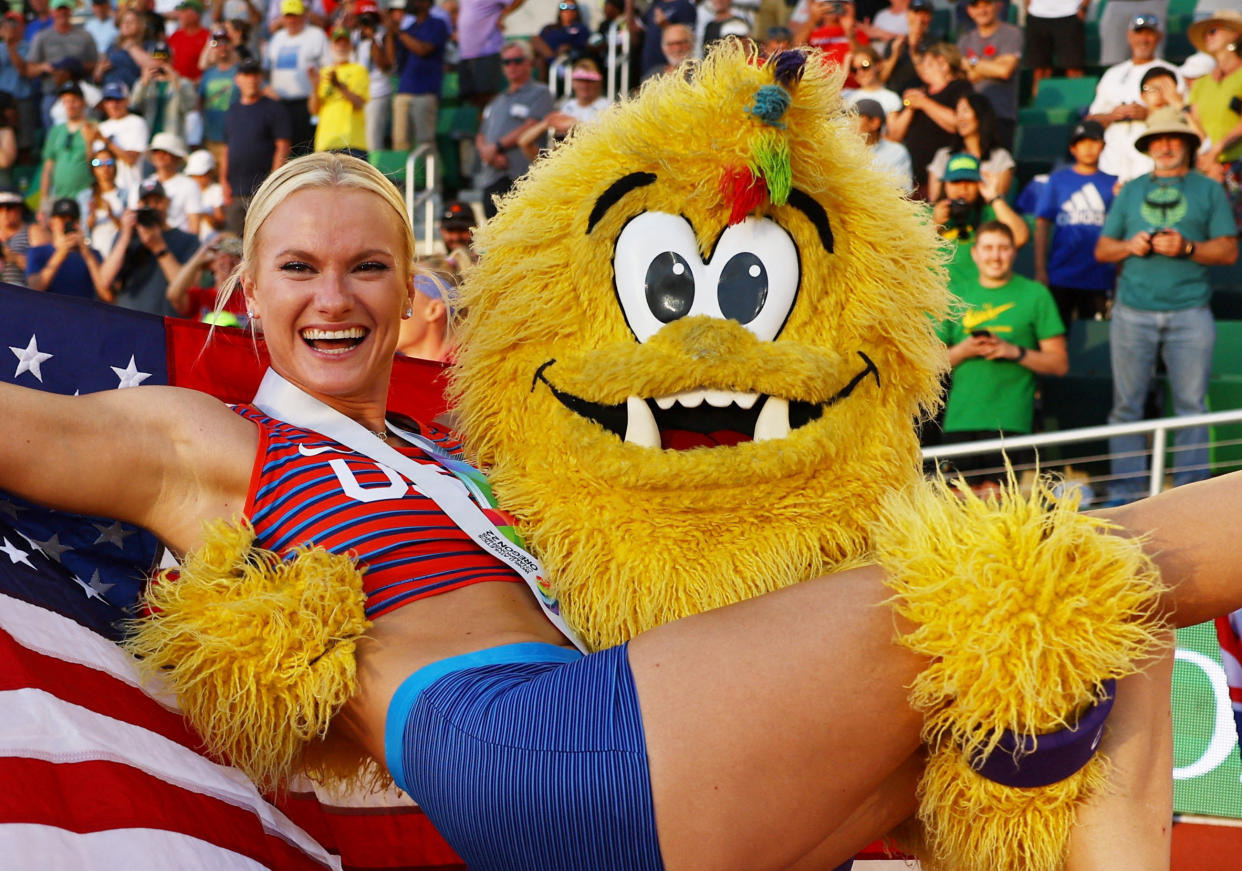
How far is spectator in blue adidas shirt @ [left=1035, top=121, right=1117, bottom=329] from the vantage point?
5.59 metres

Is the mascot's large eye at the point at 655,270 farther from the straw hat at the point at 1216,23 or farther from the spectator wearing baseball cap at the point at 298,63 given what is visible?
the spectator wearing baseball cap at the point at 298,63

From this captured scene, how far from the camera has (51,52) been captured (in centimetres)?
1023

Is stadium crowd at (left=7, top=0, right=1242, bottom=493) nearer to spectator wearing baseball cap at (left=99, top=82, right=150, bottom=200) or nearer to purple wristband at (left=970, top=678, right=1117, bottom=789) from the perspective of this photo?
spectator wearing baseball cap at (left=99, top=82, right=150, bottom=200)

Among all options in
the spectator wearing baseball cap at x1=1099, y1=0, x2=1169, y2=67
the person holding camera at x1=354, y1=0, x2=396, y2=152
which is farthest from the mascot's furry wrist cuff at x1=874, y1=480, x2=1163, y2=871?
the person holding camera at x1=354, y1=0, x2=396, y2=152

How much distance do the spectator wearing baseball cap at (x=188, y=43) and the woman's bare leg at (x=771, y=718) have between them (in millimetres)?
8985

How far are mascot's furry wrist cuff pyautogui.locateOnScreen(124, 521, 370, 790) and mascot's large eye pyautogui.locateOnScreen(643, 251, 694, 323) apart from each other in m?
0.56

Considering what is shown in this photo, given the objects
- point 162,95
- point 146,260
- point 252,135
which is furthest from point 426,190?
point 162,95

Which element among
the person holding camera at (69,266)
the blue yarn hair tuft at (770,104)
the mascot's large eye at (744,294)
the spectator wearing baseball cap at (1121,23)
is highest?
the blue yarn hair tuft at (770,104)

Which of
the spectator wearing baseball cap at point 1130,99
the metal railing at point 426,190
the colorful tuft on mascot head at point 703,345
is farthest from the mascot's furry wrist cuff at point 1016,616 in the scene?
the metal railing at point 426,190

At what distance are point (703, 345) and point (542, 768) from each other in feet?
2.04

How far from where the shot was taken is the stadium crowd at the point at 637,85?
491 cm

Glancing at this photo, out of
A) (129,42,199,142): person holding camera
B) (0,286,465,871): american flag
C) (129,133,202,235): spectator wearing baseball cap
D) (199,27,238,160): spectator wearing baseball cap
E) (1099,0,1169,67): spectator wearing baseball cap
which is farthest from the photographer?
(129,42,199,142): person holding camera

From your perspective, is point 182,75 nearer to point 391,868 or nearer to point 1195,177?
point 1195,177

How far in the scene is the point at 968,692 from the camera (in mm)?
1535
